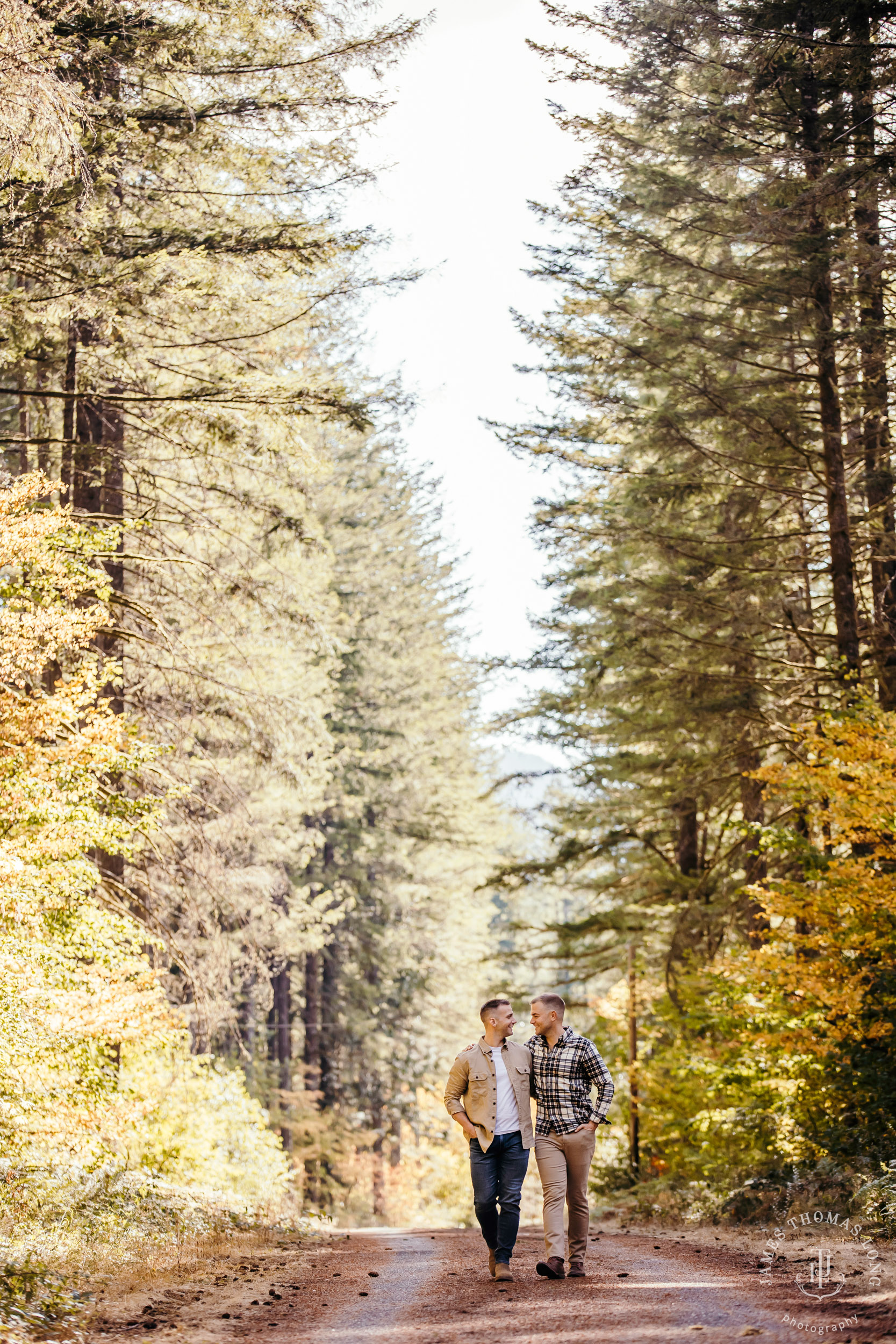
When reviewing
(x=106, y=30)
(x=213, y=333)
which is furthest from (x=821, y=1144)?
(x=106, y=30)

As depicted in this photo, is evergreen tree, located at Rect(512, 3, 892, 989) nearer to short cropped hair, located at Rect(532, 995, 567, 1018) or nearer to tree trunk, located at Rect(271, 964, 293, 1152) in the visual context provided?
short cropped hair, located at Rect(532, 995, 567, 1018)

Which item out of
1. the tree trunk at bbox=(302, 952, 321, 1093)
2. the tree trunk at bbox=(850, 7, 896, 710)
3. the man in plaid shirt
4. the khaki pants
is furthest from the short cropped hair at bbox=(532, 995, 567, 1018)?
the tree trunk at bbox=(302, 952, 321, 1093)

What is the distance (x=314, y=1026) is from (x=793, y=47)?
25.9 meters

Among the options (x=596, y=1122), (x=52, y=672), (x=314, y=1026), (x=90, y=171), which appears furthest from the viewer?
(x=314, y=1026)

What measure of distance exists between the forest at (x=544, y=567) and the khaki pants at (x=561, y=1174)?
319cm

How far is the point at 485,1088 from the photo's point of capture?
6.72 m

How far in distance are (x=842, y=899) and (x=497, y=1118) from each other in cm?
450

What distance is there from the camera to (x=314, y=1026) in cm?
3022

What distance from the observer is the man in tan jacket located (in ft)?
22.0

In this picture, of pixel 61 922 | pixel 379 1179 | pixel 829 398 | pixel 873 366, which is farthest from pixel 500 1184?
pixel 379 1179

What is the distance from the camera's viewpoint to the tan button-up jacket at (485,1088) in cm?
668

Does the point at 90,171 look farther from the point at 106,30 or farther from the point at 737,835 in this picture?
the point at 737,835

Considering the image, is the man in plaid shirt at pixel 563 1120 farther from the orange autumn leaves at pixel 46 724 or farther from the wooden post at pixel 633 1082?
the wooden post at pixel 633 1082

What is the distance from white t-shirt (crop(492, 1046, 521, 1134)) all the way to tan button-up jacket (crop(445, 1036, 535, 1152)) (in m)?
0.02
